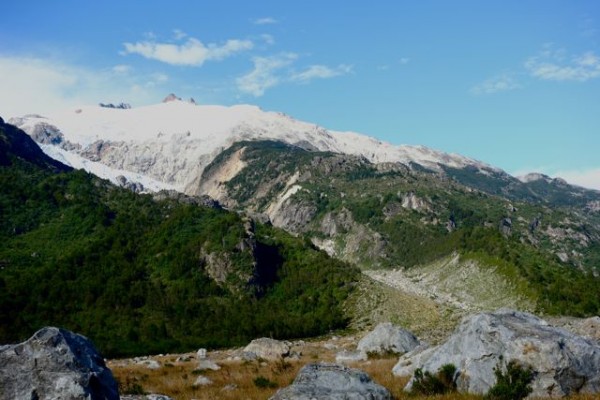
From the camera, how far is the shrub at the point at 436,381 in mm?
16906

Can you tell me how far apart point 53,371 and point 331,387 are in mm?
7198

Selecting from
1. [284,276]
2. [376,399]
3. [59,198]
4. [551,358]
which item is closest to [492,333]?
[551,358]

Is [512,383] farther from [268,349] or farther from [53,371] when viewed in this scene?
[268,349]

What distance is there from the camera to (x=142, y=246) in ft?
401

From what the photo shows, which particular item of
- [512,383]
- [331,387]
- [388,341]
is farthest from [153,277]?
[512,383]

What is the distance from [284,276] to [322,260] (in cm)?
A: 975

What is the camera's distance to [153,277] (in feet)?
360

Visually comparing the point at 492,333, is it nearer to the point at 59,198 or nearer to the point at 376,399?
the point at 376,399

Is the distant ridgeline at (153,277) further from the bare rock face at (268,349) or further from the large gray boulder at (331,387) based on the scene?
the large gray boulder at (331,387)

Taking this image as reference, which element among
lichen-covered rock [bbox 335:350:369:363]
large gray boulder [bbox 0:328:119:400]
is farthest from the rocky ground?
lichen-covered rock [bbox 335:350:369:363]

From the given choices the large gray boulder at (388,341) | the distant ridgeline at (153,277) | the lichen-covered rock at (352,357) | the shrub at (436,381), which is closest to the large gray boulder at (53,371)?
the shrub at (436,381)

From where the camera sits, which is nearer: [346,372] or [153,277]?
[346,372]

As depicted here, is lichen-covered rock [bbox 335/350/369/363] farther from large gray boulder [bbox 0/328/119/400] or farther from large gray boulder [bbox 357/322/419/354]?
large gray boulder [bbox 0/328/119/400]

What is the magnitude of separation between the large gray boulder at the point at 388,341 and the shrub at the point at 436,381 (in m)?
23.1
